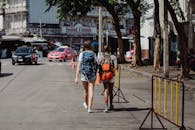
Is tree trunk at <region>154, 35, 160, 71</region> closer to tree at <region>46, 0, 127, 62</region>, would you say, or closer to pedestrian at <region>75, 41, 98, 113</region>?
tree at <region>46, 0, 127, 62</region>

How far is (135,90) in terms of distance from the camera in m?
23.0

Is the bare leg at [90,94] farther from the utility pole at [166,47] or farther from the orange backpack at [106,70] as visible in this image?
the utility pole at [166,47]

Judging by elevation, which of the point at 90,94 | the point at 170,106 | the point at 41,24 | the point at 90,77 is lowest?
the point at 170,106

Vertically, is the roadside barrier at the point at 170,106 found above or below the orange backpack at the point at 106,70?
below

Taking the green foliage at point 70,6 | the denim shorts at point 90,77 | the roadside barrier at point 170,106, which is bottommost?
the roadside barrier at point 170,106

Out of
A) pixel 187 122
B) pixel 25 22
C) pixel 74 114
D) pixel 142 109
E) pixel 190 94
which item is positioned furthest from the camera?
pixel 25 22

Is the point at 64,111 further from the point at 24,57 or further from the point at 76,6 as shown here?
the point at 24,57

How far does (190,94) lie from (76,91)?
4224mm

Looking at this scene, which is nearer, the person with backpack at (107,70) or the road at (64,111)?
the road at (64,111)

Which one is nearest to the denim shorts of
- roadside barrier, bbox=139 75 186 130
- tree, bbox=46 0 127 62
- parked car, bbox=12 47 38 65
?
roadside barrier, bbox=139 75 186 130

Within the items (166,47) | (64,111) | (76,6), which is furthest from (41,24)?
(64,111)

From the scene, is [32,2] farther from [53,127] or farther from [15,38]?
[53,127]

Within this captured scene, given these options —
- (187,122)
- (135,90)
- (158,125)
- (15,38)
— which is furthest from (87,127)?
(15,38)

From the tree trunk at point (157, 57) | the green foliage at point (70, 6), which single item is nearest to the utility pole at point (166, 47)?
the tree trunk at point (157, 57)
